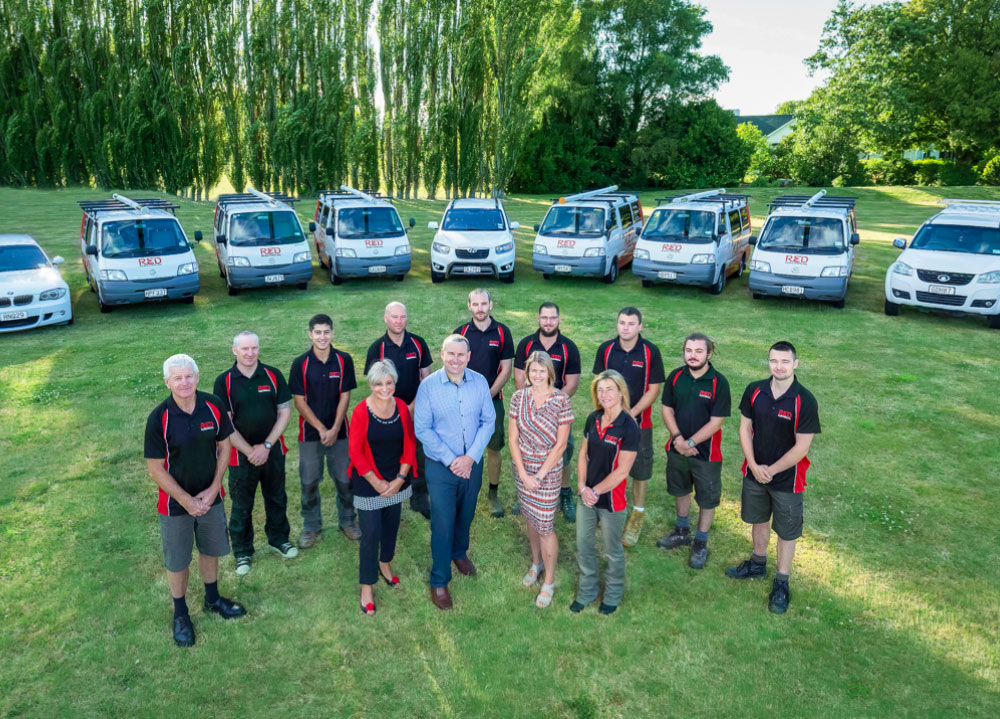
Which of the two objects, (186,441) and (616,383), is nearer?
(186,441)

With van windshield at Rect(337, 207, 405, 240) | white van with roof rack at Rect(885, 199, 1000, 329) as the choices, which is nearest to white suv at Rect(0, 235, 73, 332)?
van windshield at Rect(337, 207, 405, 240)

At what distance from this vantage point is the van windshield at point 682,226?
14945mm

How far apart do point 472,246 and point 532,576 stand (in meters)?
11.4

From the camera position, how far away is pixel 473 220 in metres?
16.4

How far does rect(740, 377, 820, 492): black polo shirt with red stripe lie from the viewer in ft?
15.4

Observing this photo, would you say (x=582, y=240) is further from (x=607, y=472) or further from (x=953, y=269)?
(x=607, y=472)

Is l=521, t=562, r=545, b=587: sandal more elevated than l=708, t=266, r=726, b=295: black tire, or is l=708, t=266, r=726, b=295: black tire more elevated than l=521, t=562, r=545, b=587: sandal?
l=708, t=266, r=726, b=295: black tire

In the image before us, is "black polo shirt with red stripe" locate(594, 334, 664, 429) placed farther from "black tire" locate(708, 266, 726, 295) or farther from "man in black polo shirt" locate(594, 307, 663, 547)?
"black tire" locate(708, 266, 726, 295)

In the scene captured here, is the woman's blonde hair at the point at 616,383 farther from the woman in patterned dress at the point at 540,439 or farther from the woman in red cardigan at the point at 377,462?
the woman in red cardigan at the point at 377,462

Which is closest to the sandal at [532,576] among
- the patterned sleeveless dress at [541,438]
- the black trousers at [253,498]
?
the patterned sleeveless dress at [541,438]

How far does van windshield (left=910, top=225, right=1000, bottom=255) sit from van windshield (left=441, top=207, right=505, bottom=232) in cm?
879

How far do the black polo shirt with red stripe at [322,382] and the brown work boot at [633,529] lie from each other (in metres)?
2.60

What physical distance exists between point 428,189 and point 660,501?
32024 mm

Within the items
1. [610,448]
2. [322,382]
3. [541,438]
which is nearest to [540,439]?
[541,438]
